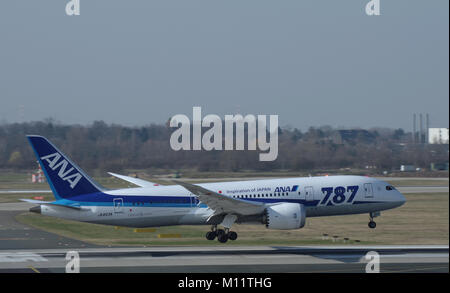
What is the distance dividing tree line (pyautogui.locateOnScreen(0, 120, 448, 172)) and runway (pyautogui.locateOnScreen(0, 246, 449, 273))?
2982 cm

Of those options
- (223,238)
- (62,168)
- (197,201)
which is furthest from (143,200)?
Answer: (223,238)

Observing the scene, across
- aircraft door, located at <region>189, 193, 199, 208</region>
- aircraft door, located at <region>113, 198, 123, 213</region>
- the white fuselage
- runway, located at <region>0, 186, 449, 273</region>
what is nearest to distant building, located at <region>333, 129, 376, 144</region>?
the white fuselage

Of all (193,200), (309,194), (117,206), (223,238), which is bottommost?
(223,238)

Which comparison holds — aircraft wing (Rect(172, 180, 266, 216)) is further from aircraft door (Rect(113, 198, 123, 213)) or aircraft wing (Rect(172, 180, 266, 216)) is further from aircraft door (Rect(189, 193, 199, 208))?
aircraft door (Rect(113, 198, 123, 213))

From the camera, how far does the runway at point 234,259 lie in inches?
1294

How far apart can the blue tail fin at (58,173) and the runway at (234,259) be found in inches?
139

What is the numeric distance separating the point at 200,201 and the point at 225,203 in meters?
1.65

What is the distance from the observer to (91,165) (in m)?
77.8

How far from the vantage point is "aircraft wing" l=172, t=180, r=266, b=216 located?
38.4 metres

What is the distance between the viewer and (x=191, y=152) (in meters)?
75.8

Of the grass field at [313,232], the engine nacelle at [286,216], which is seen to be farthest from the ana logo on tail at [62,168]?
the engine nacelle at [286,216]

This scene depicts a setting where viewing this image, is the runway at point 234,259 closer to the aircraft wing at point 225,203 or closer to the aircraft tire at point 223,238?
the aircraft tire at point 223,238

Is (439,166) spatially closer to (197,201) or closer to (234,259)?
(197,201)

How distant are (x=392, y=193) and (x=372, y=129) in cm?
7098
